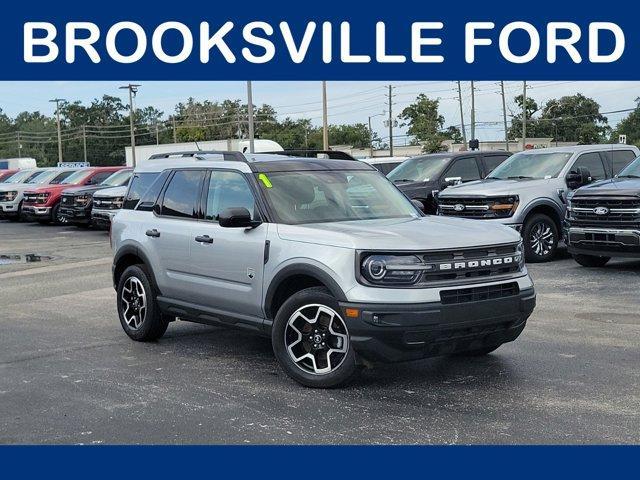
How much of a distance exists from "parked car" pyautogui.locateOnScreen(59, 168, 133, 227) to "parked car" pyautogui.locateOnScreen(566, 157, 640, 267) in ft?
45.0

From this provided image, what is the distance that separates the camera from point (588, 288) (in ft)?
36.7

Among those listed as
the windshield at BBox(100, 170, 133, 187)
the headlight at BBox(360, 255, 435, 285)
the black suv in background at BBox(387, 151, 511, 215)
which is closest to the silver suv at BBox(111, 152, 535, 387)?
the headlight at BBox(360, 255, 435, 285)

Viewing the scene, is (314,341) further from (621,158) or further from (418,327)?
(621,158)

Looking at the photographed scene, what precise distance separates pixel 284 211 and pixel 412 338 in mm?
1713

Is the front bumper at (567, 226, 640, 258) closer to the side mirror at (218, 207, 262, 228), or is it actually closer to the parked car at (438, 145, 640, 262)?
the parked car at (438, 145, 640, 262)

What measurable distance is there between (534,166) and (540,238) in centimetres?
154

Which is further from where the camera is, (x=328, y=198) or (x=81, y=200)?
(x=81, y=200)

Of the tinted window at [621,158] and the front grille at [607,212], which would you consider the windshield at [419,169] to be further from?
the front grille at [607,212]

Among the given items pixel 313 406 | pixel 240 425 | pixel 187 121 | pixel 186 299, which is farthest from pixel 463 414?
pixel 187 121

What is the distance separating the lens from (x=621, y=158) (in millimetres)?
15305

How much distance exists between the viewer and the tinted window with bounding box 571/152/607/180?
14875 millimetres

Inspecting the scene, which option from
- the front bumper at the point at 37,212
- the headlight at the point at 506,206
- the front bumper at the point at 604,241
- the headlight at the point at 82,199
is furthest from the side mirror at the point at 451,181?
the front bumper at the point at 37,212

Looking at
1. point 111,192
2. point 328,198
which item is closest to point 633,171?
point 328,198

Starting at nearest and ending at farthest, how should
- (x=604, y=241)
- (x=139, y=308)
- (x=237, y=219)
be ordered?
1. (x=237, y=219)
2. (x=139, y=308)
3. (x=604, y=241)
